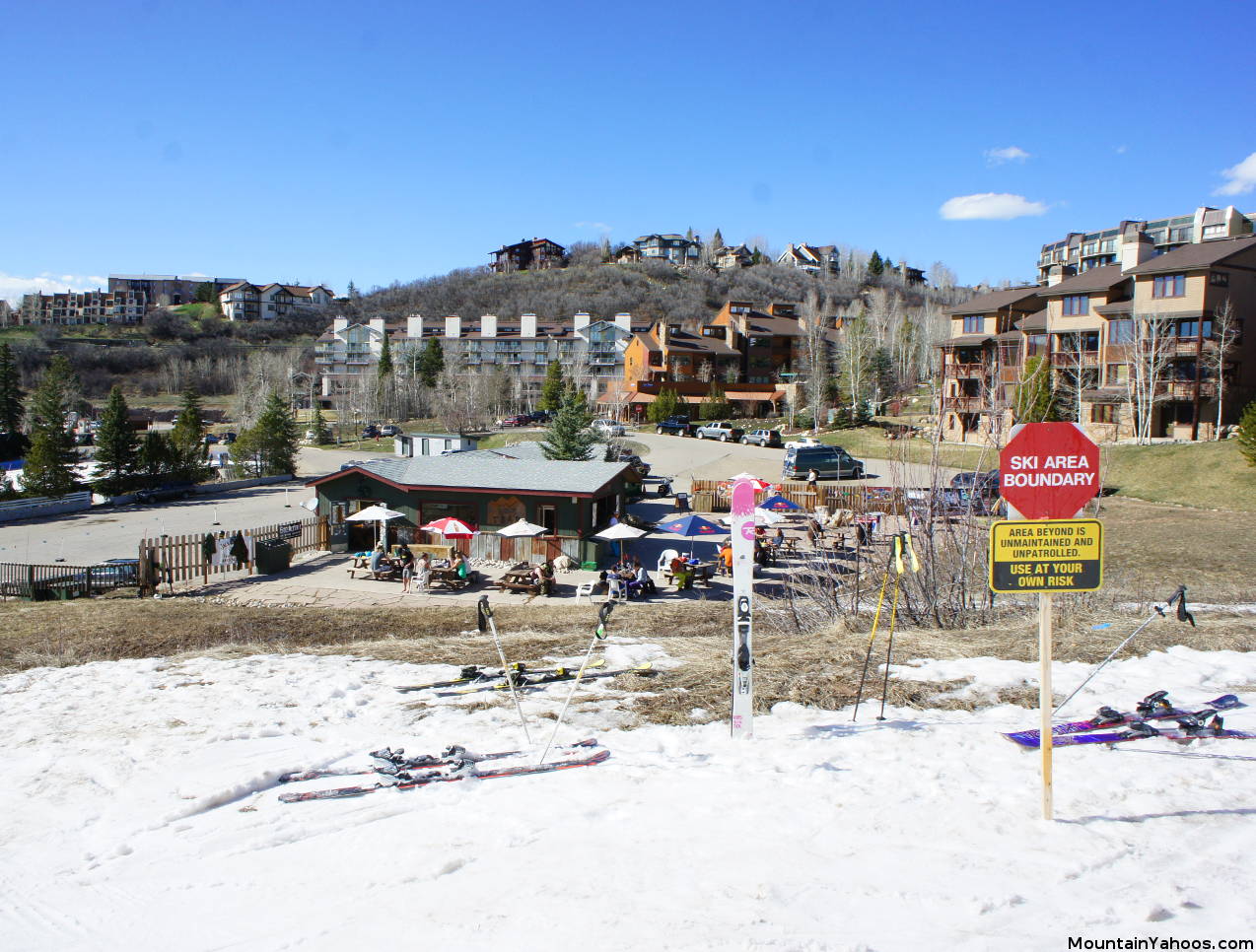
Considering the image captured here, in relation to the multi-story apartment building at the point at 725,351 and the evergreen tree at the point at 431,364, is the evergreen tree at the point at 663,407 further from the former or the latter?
the evergreen tree at the point at 431,364

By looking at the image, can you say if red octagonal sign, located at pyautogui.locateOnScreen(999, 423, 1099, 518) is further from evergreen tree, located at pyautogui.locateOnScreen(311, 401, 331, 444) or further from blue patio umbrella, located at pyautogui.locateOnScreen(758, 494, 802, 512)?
evergreen tree, located at pyautogui.locateOnScreen(311, 401, 331, 444)

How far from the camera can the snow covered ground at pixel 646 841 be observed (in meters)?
4.68

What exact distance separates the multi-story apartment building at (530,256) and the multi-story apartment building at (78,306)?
7173cm

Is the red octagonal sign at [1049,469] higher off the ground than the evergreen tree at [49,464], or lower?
higher

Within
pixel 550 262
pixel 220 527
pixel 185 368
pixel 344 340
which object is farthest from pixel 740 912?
pixel 550 262

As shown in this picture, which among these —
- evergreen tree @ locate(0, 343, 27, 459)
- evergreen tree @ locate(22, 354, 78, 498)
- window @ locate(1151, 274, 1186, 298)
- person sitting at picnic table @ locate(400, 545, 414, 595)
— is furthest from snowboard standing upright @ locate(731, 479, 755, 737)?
evergreen tree @ locate(0, 343, 27, 459)

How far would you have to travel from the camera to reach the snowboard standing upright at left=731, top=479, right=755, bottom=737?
25.2 ft

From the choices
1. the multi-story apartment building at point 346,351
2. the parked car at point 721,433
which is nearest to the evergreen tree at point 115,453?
the parked car at point 721,433

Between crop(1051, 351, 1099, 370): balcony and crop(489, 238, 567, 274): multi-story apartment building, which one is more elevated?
crop(489, 238, 567, 274): multi-story apartment building

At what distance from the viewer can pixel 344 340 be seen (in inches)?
4589

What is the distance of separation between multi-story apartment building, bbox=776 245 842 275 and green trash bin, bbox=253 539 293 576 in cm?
17109

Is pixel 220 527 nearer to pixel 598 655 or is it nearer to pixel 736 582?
pixel 598 655

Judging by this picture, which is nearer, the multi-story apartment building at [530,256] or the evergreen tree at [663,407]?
the evergreen tree at [663,407]

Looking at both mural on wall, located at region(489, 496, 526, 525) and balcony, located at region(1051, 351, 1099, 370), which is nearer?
mural on wall, located at region(489, 496, 526, 525)
